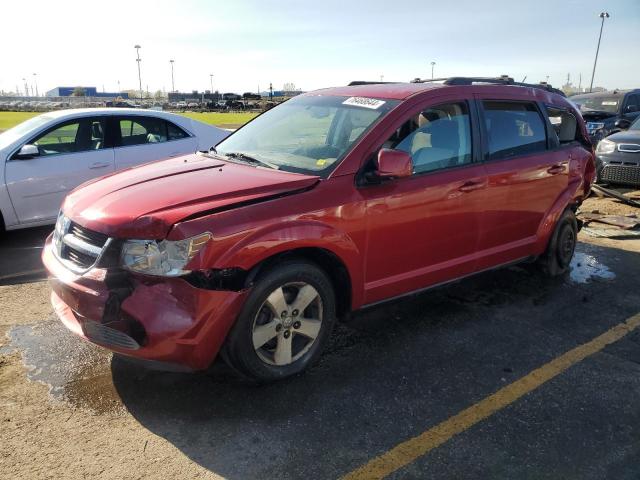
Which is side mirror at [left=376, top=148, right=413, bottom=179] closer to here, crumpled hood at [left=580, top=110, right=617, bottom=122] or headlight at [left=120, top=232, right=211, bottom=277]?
headlight at [left=120, top=232, right=211, bottom=277]

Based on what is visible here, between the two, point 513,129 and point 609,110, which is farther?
point 609,110

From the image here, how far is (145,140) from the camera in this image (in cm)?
710

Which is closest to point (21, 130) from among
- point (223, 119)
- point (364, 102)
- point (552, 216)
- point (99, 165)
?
point (99, 165)

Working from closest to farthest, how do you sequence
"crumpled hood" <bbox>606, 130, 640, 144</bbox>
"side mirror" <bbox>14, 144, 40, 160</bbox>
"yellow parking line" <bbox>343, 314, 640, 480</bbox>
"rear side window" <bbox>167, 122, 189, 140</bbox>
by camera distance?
"yellow parking line" <bbox>343, 314, 640, 480</bbox>, "side mirror" <bbox>14, 144, 40, 160</bbox>, "rear side window" <bbox>167, 122, 189, 140</bbox>, "crumpled hood" <bbox>606, 130, 640, 144</bbox>

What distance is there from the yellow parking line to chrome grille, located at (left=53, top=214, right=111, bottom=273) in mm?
1798

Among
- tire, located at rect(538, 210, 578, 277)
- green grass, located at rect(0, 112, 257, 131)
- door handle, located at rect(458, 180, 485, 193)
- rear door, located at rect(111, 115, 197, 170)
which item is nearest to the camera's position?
door handle, located at rect(458, 180, 485, 193)

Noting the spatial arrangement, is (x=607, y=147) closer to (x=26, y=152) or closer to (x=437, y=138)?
(x=437, y=138)

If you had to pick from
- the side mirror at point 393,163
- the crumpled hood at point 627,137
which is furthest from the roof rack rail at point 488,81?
the crumpled hood at point 627,137

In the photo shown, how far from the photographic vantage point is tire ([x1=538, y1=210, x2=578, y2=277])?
5.20m

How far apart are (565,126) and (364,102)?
2.50 metres

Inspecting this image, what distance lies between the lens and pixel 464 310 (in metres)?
4.55

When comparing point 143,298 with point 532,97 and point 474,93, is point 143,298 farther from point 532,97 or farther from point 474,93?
point 532,97

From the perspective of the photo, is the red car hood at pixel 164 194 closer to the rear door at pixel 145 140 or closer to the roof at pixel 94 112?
the rear door at pixel 145 140

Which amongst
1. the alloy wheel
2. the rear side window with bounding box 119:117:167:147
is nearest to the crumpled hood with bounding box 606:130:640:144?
the rear side window with bounding box 119:117:167:147
